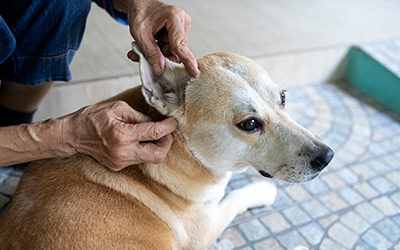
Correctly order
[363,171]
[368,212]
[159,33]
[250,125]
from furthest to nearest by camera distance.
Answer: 1. [363,171]
2. [368,212]
3. [159,33]
4. [250,125]

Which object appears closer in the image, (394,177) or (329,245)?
(329,245)

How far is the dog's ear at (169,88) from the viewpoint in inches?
70.7

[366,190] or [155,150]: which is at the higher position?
[155,150]

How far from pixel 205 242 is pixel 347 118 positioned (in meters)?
2.29

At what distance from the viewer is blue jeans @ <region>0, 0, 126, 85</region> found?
2.19 m

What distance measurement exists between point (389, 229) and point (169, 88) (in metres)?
1.75

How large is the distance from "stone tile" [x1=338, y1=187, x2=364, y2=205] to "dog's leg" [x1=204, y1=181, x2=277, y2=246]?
530 mm

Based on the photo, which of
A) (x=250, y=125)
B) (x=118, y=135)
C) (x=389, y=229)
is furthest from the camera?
(x=389, y=229)

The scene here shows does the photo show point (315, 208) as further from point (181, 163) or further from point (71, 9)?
point (71, 9)

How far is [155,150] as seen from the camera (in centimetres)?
176

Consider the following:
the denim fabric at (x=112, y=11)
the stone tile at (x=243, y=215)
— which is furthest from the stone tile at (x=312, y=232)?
the denim fabric at (x=112, y=11)

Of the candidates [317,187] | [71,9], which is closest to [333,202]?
[317,187]

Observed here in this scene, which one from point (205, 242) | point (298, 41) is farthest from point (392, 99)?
point (205, 242)

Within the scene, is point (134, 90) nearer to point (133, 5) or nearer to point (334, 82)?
point (133, 5)
